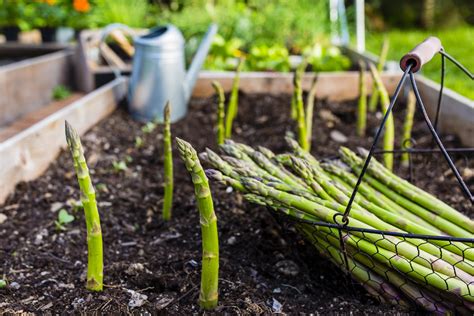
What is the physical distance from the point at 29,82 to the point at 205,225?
10.2ft

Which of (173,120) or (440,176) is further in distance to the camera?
(173,120)

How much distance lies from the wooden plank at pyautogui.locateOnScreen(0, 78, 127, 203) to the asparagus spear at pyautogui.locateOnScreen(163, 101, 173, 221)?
0.68 meters

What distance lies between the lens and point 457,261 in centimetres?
139

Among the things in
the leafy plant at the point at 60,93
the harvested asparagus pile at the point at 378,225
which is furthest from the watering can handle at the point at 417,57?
the leafy plant at the point at 60,93

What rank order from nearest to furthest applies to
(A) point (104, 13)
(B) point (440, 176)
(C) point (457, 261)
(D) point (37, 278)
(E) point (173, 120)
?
(C) point (457, 261) → (D) point (37, 278) → (B) point (440, 176) → (E) point (173, 120) → (A) point (104, 13)

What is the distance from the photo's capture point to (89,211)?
1438mm

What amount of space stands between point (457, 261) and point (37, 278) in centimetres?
121

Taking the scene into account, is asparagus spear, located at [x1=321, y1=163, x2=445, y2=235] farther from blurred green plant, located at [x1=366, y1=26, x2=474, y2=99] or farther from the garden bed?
the garden bed

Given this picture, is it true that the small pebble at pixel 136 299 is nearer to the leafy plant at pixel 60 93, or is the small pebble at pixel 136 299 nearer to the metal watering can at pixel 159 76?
the metal watering can at pixel 159 76

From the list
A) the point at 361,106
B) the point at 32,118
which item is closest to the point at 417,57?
the point at 361,106

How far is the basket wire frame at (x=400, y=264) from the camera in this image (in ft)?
4.43

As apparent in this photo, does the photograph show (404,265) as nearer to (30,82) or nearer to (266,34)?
(30,82)

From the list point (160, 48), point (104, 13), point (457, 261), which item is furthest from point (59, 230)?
point (104, 13)

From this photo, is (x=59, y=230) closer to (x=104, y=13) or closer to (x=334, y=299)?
(x=334, y=299)
